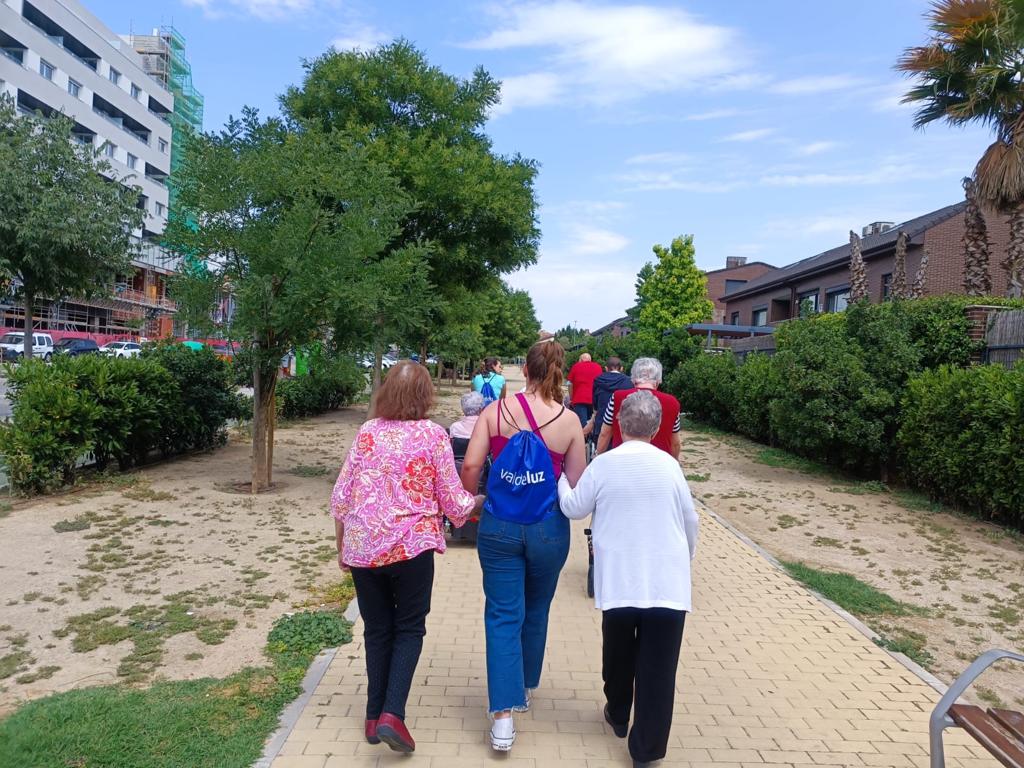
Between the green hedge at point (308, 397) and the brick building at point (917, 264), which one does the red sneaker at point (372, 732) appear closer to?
the green hedge at point (308, 397)

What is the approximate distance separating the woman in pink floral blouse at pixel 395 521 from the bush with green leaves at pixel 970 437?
7289 millimetres

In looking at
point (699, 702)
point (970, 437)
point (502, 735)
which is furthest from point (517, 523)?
point (970, 437)

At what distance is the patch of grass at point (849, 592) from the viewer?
5930 mm

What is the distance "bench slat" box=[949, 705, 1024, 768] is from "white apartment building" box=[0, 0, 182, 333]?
38857 millimetres

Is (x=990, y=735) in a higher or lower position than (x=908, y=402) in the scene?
lower

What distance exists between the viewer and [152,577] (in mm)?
5941

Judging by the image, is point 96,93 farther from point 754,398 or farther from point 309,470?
point 754,398

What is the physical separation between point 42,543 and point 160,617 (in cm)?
237

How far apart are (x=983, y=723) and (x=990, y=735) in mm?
110

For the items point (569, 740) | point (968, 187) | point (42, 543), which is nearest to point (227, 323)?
point (42, 543)

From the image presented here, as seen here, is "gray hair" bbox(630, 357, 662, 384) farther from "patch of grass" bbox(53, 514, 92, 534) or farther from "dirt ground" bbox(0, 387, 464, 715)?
"patch of grass" bbox(53, 514, 92, 534)

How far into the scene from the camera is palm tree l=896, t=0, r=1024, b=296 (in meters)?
12.7

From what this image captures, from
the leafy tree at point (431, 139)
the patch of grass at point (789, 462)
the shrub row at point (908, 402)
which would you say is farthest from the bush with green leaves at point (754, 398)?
the leafy tree at point (431, 139)

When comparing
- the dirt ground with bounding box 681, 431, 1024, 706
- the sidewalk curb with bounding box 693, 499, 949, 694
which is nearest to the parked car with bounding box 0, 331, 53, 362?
the dirt ground with bounding box 681, 431, 1024, 706
